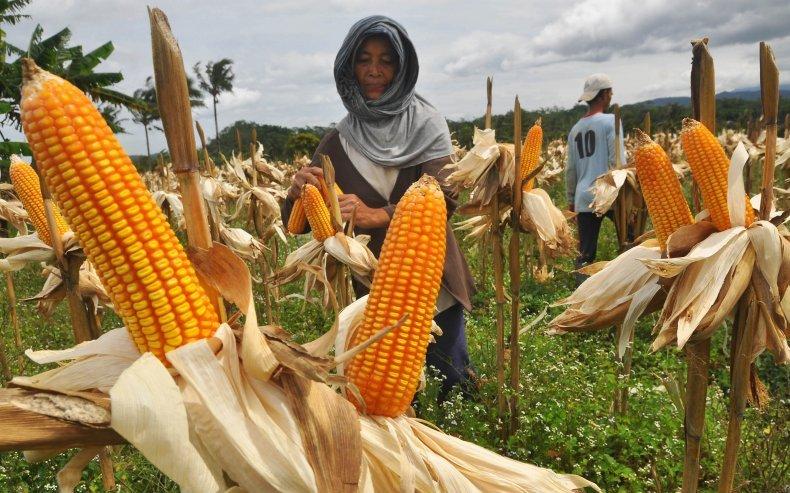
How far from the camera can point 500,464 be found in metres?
1.28

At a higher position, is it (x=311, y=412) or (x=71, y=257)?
(x=71, y=257)

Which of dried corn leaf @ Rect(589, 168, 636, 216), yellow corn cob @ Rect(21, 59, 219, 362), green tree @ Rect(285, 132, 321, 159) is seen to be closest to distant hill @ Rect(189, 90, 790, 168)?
green tree @ Rect(285, 132, 321, 159)

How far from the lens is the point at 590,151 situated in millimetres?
6098

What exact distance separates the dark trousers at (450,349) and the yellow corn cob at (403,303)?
2281 mm

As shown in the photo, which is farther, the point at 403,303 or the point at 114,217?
the point at 403,303

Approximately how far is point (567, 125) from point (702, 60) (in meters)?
29.1

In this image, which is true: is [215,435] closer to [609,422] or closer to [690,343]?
[690,343]

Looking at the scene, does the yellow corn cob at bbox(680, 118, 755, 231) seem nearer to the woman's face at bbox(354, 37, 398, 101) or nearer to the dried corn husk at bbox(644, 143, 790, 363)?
the dried corn husk at bbox(644, 143, 790, 363)

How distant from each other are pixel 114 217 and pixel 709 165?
4.97ft

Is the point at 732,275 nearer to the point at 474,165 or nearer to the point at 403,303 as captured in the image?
the point at 403,303

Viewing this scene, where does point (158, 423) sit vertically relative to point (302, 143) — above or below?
below

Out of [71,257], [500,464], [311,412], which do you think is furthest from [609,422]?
[71,257]

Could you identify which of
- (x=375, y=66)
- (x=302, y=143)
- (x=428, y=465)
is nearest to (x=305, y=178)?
(x=375, y=66)

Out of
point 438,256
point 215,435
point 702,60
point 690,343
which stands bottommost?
point 690,343
